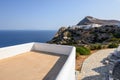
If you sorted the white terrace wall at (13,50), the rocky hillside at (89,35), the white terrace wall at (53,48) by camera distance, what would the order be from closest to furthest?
the white terrace wall at (13,50)
the white terrace wall at (53,48)
the rocky hillside at (89,35)

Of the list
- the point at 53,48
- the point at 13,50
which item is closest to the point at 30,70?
the point at 13,50

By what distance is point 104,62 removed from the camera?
42.2 feet

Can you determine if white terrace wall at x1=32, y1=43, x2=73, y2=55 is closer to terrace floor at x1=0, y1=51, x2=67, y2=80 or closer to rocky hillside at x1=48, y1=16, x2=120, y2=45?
terrace floor at x1=0, y1=51, x2=67, y2=80

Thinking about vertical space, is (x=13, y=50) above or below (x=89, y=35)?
above

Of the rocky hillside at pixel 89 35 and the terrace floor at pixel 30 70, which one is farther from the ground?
the terrace floor at pixel 30 70

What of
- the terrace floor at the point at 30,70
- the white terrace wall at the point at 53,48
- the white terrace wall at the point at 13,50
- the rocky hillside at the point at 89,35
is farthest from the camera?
the rocky hillside at the point at 89,35

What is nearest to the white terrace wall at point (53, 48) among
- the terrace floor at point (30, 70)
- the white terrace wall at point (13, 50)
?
the white terrace wall at point (13, 50)

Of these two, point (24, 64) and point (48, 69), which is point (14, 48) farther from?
point (48, 69)

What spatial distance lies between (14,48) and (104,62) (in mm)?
6643

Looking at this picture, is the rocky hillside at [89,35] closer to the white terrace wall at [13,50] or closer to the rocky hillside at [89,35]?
the rocky hillside at [89,35]

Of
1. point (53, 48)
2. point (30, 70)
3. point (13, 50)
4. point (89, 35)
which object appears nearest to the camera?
point (30, 70)

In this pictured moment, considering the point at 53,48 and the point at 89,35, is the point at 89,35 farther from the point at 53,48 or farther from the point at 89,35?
the point at 53,48

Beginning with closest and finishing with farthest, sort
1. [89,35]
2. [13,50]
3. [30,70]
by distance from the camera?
[30,70]
[13,50]
[89,35]

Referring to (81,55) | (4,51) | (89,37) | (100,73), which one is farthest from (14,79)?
(89,37)
